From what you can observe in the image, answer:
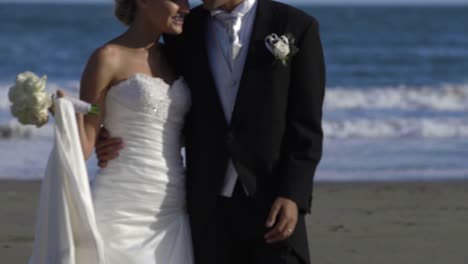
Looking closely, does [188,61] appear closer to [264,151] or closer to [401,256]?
[264,151]

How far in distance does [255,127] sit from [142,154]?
0.52 metres

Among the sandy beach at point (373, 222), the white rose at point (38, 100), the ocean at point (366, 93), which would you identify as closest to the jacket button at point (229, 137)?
the white rose at point (38, 100)

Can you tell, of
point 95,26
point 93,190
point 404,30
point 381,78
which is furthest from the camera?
point 404,30

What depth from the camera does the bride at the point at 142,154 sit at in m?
4.28

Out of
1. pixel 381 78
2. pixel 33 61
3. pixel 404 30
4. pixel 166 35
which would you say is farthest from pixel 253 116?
pixel 404 30

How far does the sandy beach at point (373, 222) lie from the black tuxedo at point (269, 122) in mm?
3429

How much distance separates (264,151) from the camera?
4121mm

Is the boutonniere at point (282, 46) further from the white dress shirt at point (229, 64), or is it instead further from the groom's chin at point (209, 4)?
the groom's chin at point (209, 4)

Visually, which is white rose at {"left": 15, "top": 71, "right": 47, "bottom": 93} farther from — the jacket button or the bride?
the jacket button

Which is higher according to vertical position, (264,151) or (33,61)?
(264,151)

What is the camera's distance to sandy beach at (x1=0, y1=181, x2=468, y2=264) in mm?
7684

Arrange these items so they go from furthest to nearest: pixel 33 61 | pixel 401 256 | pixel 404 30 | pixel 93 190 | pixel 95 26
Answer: pixel 404 30, pixel 95 26, pixel 33 61, pixel 401 256, pixel 93 190

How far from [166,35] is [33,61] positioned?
87.3 ft

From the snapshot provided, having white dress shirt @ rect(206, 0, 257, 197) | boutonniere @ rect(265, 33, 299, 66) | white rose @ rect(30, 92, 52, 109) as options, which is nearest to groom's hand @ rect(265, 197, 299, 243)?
white dress shirt @ rect(206, 0, 257, 197)
